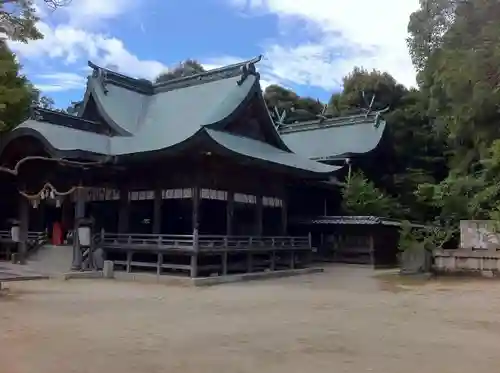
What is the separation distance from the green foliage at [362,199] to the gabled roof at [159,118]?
4138mm

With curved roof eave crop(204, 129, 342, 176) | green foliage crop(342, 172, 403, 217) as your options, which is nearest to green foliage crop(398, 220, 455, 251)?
green foliage crop(342, 172, 403, 217)

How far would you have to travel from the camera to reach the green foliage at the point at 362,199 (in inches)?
1040

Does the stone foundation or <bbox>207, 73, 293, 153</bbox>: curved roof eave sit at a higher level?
<bbox>207, 73, 293, 153</bbox>: curved roof eave

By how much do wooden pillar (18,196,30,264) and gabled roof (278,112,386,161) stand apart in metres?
15.5

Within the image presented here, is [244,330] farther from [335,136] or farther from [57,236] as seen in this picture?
[335,136]

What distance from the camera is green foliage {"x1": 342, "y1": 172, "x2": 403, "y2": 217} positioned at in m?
26.4

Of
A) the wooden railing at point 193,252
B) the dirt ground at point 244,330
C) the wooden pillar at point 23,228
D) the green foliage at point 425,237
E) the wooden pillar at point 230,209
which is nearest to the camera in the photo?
the dirt ground at point 244,330

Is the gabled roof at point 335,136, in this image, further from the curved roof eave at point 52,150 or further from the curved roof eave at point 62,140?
the curved roof eave at point 52,150

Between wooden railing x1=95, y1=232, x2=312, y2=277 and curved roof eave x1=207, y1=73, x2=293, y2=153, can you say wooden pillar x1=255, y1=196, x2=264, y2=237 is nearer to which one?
wooden railing x1=95, y1=232, x2=312, y2=277

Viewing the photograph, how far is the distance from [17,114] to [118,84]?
4771mm

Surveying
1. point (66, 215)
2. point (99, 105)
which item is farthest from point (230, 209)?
point (99, 105)

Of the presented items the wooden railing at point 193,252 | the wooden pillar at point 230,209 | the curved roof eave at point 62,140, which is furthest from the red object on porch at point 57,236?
the wooden pillar at point 230,209

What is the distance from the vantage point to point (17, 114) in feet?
79.0

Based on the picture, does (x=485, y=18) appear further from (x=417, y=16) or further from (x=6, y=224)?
(x=6, y=224)
